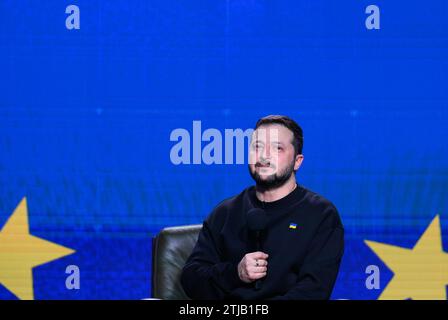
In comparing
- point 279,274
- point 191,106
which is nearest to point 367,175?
point 191,106

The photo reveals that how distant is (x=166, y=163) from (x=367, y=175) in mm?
1066

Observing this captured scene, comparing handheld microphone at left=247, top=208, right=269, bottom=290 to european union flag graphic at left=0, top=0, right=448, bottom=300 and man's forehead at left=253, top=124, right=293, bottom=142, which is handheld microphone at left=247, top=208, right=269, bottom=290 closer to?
man's forehead at left=253, top=124, right=293, bottom=142

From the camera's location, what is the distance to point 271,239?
247 cm

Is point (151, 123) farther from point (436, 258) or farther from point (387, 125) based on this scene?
point (436, 258)

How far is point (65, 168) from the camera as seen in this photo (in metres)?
3.90

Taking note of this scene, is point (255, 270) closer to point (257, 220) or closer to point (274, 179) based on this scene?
point (257, 220)

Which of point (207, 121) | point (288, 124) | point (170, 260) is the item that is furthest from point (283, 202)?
point (207, 121)

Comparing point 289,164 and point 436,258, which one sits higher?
point 289,164

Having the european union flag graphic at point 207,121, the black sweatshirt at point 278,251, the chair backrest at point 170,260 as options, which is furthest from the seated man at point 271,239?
the european union flag graphic at point 207,121

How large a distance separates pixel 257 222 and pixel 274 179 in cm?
21

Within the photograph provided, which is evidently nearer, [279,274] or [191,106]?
[279,274]

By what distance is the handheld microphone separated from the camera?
93.0 inches

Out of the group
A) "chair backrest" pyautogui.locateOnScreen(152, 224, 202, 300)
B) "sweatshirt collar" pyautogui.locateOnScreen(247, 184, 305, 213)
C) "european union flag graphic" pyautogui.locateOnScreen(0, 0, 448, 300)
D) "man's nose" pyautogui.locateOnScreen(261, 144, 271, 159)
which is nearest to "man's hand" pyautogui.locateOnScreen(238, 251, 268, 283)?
"sweatshirt collar" pyautogui.locateOnScreen(247, 184, 305, 213)
